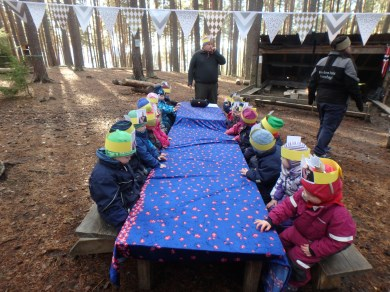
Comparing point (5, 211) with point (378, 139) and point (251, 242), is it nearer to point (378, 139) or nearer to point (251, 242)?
point (251, 242)

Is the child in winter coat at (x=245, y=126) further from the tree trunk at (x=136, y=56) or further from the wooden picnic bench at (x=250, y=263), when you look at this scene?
the tree trunk at (x=136, y=56)

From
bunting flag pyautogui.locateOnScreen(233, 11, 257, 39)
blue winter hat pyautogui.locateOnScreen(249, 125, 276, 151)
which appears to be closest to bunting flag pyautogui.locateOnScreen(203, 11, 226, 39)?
bunting flag pyautogui.locateOnScreen(233, 11, 257, 39)

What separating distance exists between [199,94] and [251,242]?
556 cm

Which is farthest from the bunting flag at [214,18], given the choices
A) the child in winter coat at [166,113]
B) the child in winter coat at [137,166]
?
the child in winter coat at [137,166]

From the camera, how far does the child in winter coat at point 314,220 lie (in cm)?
186

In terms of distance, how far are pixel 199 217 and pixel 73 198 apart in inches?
84.2

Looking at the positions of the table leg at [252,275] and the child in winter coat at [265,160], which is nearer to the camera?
the table leg at [252,275]

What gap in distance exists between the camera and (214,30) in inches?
302

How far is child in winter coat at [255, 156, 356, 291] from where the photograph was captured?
6.11ft

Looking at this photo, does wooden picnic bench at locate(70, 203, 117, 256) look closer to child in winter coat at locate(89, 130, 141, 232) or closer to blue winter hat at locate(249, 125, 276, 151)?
child in winter coat at locate(89, 130, 141, 232)

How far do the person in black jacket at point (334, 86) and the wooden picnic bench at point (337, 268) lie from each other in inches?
108

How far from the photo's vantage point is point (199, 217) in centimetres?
227

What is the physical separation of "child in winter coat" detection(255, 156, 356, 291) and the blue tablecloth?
0.22 meters

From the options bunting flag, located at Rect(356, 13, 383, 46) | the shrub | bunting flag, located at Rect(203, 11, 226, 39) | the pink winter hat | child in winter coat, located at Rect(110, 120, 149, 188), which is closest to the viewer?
child in winter coat, located at Rect(110, 120, 149, 188)
